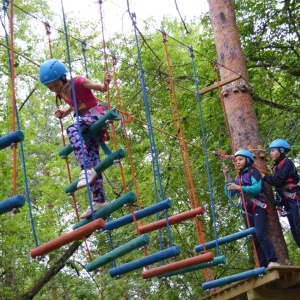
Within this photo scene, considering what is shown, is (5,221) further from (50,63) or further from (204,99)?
(50,63)

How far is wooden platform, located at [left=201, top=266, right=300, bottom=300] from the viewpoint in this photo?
4.93m

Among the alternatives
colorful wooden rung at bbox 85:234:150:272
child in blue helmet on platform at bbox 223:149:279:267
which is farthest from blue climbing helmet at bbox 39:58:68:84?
child in blue helmet on platform at bbox 223:149:279:267

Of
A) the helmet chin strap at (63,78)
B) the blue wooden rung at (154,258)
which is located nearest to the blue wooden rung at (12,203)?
the blue wooden rung at (154,258)

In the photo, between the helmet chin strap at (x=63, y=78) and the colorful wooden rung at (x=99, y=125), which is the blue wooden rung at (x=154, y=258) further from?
the helmet chin strap at (x=63, y=78)

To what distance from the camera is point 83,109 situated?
4.36m

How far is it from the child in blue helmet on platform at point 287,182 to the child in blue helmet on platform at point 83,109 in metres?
1.90

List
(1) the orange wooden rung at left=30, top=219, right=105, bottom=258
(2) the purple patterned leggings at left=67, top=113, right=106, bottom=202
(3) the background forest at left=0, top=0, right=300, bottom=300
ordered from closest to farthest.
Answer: (1) the orange wooden rung at left=30, top=219, right=105, bottom=258
(2) the purple patterned leggings at left=67, top=113, right=106, bottom=202
(3) the background forest at left=0, top=0, right=300, bottom=300

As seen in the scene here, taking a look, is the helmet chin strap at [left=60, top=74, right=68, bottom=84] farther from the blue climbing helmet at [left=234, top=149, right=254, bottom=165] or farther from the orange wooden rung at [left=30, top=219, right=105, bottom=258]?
the blue climbing helmet at [left=234, top=149, right=254, bottom=165]

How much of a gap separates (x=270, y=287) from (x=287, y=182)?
978 mm

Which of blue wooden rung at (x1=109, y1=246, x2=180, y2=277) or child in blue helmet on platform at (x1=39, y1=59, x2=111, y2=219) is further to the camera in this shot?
child in blue helmet on platform at (x1=39, y1=59, x2=111, y2=219)

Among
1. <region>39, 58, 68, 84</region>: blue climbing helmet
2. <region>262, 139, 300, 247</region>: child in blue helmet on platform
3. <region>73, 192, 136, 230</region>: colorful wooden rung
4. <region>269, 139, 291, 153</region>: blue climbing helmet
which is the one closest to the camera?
<region>73, 192, 136, 230</region>: colorful wooden rung

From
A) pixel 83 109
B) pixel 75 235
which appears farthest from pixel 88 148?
pixel 75 235

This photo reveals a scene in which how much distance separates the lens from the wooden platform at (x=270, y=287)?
4930 millimetres

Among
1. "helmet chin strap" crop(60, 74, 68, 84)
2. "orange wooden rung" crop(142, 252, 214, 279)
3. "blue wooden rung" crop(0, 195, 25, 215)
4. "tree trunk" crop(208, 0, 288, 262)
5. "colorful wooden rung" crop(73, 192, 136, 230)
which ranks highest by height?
"tree trunk" crop(208, 0, 288, 262)
